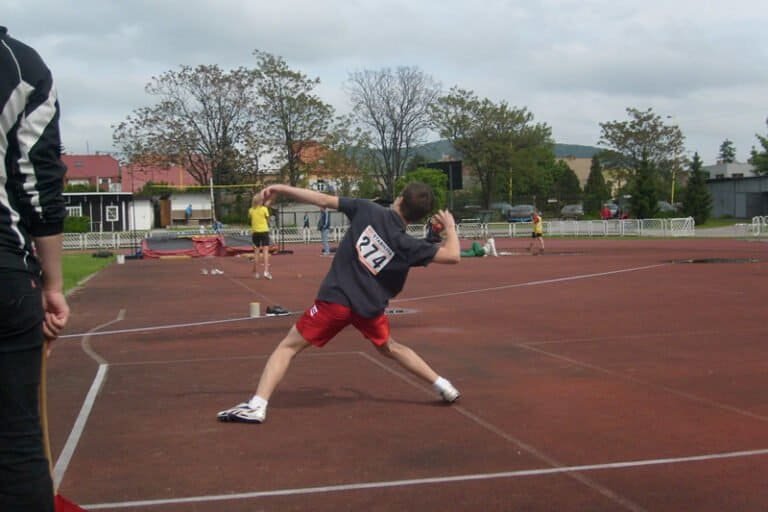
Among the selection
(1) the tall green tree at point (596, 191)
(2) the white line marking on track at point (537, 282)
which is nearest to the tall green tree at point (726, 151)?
(1) the tall green tree at point (596, 191)

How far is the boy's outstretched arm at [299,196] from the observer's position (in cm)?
573

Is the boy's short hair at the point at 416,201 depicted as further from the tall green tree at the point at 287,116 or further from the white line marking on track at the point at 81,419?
the tall green tree at the point at 287,116

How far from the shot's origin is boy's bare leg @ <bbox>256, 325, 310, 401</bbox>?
586cm

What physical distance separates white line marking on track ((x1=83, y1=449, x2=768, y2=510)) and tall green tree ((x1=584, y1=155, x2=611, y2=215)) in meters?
66.6

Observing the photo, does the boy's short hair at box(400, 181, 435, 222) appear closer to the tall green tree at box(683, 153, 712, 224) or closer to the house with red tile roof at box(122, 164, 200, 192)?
the tall green tree at box(683, 153, 712, 224)

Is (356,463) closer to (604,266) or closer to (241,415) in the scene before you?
(241,415)

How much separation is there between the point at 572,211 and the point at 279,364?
64.7 m

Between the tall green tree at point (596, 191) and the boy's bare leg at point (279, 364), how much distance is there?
66.2m

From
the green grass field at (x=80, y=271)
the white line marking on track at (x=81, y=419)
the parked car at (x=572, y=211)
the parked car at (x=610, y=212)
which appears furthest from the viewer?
the parked car at (x=572, y=211)

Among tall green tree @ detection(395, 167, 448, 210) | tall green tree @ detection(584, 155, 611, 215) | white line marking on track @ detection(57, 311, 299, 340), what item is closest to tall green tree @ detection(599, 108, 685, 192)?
tall green tree @ detection(584, 155, 611, 215)

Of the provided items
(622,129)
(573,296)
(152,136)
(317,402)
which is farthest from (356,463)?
(622,129)

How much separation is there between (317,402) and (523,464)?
2.10 m

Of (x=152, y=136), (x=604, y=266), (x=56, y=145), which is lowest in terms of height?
(x=604, y=266)

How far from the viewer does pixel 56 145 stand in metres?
2.82
